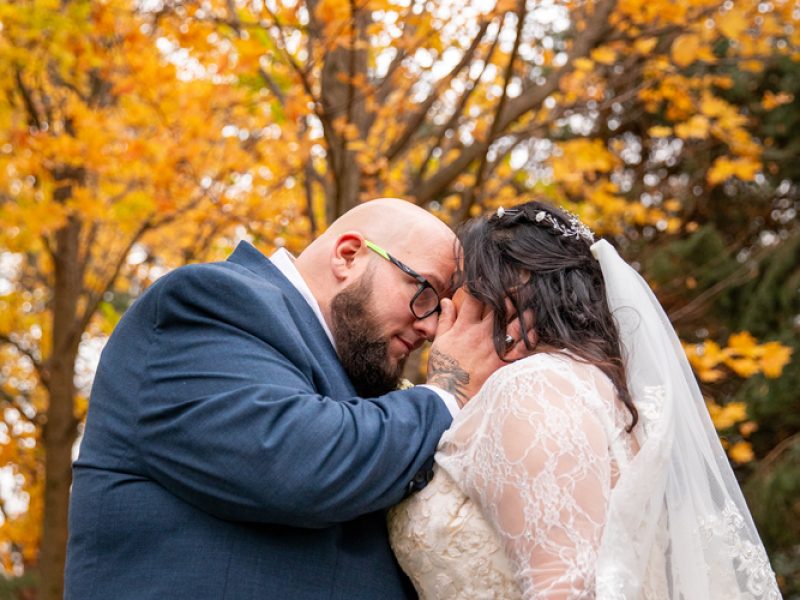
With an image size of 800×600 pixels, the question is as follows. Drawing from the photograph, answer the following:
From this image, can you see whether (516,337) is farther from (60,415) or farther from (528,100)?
(60,415)

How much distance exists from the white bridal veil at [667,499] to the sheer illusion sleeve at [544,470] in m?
0.05

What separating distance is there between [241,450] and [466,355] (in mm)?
666

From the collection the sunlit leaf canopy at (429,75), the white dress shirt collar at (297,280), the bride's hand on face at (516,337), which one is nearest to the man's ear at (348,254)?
the white dress shirt collar at (297,280)

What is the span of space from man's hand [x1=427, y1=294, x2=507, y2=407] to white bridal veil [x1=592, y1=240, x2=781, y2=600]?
1.04ft

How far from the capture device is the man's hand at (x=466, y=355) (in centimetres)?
249

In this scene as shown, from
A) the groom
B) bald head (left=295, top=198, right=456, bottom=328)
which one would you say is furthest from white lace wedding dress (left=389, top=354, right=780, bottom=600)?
bald head (left=295, top=198, right=456, bottom=328)

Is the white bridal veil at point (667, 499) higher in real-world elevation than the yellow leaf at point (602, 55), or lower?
lower

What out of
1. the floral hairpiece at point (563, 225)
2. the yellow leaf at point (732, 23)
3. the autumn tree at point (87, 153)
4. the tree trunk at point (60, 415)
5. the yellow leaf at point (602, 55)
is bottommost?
the tree trunk at point (60, 415)

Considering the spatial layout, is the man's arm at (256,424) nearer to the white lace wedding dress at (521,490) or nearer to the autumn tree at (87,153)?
the white lace wedding dress at (521,490)

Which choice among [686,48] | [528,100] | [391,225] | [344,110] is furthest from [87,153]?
[391,225]

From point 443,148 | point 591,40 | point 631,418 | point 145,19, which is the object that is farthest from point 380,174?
point 631,418

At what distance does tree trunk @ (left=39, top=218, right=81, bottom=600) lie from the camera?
21.9 feet

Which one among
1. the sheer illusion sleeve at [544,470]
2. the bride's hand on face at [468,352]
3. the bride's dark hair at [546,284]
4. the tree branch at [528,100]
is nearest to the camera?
the sheer illusion sleeve at [544,470]

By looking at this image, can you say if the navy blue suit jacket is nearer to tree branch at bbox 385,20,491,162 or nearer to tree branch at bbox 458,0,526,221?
tree branch at bbox 458,0,526,221
